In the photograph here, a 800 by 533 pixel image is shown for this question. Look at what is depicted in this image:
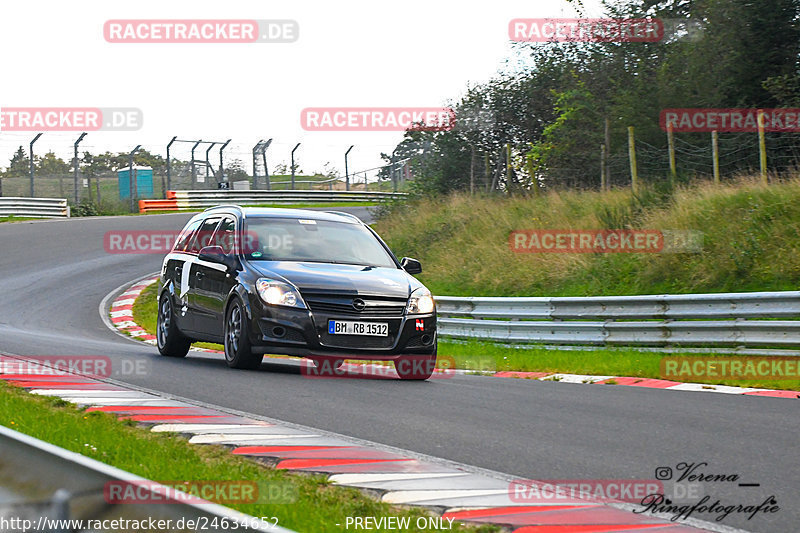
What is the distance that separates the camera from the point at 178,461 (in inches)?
221

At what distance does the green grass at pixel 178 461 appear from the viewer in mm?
4508

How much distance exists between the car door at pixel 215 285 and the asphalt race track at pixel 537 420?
0.51m

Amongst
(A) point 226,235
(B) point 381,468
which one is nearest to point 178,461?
(B) point 381,468

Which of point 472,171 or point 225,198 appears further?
point 225,198

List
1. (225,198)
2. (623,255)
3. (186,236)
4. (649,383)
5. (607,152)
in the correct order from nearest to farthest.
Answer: (649,383), (186,236), (623,255), (607,152), (225,198)

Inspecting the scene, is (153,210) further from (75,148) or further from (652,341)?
(652,341)

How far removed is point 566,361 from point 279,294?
4761mm

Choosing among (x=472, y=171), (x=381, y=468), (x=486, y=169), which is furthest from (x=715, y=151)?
(x=381, y=468)

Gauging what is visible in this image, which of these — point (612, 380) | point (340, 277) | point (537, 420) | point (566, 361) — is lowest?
point (566, 361)

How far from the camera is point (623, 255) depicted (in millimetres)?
17453

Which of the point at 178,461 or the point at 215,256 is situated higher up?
the point at 215,256

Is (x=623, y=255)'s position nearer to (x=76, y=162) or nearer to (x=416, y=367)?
(x=416, y=367)

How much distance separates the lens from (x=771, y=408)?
8.48m

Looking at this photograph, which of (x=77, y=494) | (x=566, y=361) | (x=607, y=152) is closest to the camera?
(x=77, y=494)
